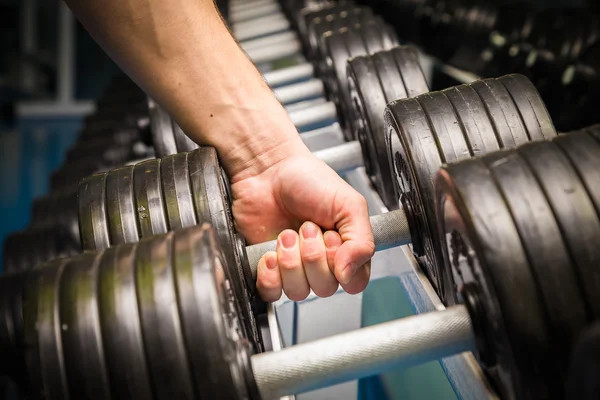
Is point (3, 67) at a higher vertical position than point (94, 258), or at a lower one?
higher

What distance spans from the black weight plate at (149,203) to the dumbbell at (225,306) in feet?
0.53

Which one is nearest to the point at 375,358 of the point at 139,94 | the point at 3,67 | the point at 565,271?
the point at 565,271

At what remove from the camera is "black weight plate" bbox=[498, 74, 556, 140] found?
0.83 m

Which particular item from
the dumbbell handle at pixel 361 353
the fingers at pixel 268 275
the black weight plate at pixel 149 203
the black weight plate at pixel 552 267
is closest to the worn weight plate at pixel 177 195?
the black weight plate at pixel 149 203

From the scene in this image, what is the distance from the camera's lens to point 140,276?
60cm

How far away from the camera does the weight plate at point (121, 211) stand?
804mm

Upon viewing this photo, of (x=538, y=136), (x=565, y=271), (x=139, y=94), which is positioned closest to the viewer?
(x=565, y=271)

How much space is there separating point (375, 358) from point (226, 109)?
52cm

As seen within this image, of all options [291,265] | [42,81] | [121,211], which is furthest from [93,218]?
[42,81]

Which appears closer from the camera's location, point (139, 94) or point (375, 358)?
point (375, 358)

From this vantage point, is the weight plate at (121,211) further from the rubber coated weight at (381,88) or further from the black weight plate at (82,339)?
the rubber coated weight at (381,88)

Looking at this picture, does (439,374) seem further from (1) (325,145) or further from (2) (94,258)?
(1) (325,145)

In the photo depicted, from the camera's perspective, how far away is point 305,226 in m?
0.87

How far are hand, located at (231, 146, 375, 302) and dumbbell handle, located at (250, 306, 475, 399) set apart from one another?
0.52 ft
